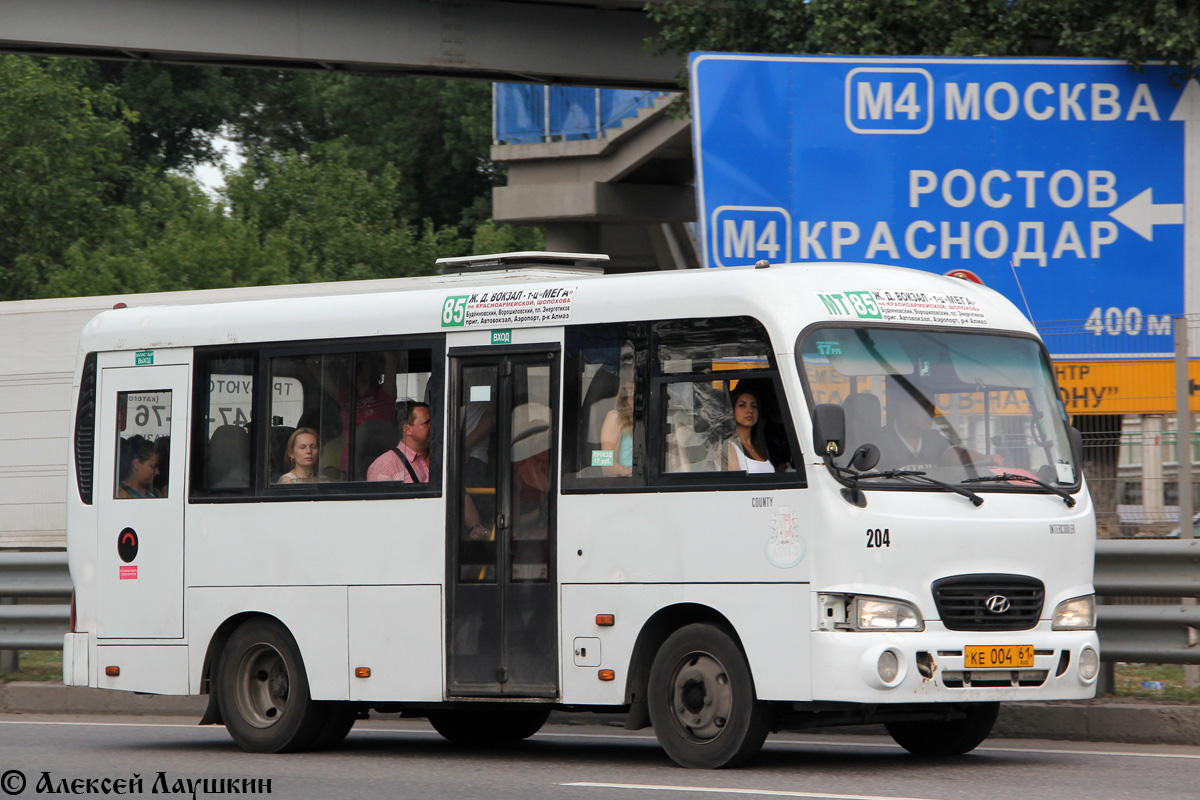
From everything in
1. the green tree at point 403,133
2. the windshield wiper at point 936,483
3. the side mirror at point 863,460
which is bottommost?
the windshield wiper at point 936,483

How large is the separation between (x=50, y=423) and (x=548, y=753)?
772 cm

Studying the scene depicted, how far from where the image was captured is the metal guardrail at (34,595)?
1476cm

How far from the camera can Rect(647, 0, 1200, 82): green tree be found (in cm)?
1766

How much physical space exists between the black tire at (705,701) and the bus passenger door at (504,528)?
0.81m

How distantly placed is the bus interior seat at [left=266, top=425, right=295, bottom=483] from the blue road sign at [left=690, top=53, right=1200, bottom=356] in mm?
6930

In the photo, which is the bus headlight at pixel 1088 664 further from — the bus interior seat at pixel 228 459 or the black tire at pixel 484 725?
the bus interior seat at pixel 228 459

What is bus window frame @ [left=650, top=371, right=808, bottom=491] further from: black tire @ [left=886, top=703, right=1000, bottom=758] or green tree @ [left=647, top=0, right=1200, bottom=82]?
green tree @ [left=647, top=0, right=1200, bottom=82]

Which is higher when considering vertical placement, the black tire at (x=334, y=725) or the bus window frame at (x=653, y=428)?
the bus window frame at (x=653, y=428)

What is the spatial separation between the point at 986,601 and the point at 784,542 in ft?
3.64

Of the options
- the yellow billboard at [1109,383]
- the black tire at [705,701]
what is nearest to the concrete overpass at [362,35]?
the yellow billboard at [1109,383]

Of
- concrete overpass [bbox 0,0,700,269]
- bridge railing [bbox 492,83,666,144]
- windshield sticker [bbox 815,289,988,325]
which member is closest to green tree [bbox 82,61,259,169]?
bridge railing [bbox 492,83,666,144]

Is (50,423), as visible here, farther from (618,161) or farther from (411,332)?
(618,161)

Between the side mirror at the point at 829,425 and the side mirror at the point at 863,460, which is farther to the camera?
the side mirror at the point at 863,460

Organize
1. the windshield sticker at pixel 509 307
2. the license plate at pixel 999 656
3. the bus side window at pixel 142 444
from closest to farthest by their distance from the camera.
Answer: the license plate at pixel 999 656
the windshield sticker at pixel 509 307
the bus side window at pixel 142 444
